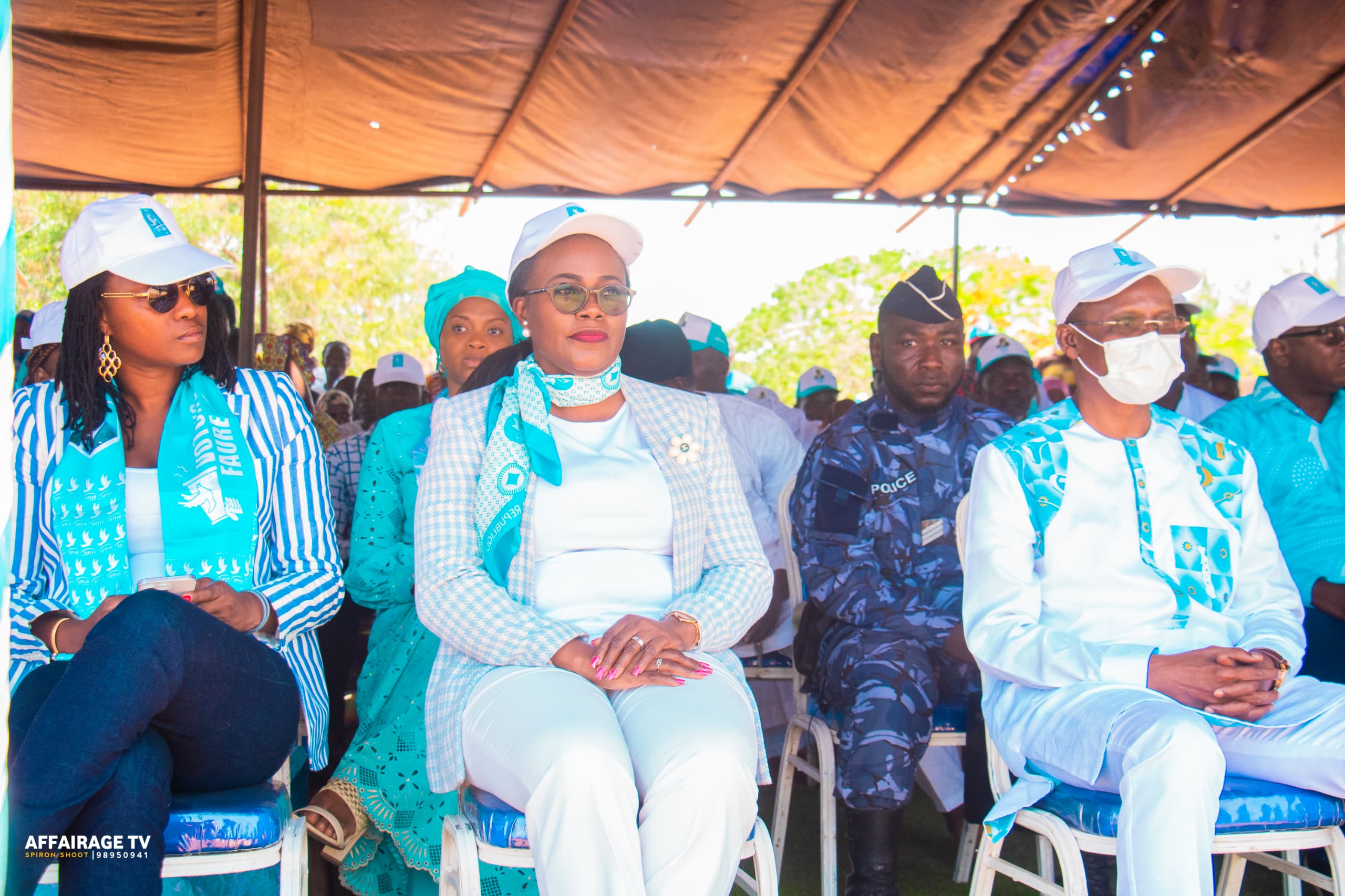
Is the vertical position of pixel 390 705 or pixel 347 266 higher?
pixel 347 266

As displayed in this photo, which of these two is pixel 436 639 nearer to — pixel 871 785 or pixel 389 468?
pixel 389 468

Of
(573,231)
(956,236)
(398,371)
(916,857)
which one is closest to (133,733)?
(573,231)

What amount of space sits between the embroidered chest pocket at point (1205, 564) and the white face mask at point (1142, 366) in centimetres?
36

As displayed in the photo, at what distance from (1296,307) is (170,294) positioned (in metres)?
3.52

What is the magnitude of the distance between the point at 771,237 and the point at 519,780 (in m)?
25.3

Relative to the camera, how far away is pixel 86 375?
2.62 metres

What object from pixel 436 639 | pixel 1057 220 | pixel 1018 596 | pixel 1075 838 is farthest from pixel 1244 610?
pixel 1057 220

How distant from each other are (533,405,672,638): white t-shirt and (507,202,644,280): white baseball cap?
0.52 meters

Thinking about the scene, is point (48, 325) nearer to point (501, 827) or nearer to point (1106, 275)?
point (501, 827)

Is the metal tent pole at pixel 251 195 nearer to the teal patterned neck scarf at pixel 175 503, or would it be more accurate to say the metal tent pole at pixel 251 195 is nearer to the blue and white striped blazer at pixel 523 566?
the teal patterned neck scarf at pixel 175 503

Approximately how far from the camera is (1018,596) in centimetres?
264

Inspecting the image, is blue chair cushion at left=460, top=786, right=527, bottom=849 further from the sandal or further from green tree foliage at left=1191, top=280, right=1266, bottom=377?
green tree foliage at left=1191, top=280, right=1266, bottom=377

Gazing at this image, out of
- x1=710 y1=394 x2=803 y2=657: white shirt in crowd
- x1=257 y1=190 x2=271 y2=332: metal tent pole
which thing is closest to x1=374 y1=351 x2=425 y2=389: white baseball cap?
x1=257 y1=190 x2=271 y2=332: metal tent pole

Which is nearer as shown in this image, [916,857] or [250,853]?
[250,853]
